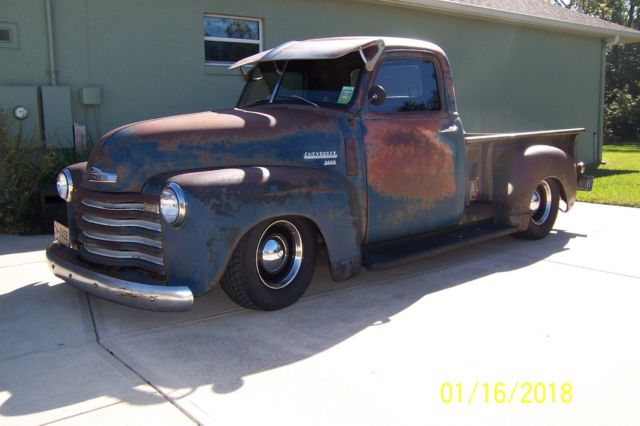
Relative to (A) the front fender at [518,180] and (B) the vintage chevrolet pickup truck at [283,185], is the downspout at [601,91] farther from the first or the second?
(B) the vintage chevrolet pickup truck at [283,185]

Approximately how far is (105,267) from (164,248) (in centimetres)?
61

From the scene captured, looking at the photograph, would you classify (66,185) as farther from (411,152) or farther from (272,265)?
(411,152)

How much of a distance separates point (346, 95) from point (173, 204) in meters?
1.89

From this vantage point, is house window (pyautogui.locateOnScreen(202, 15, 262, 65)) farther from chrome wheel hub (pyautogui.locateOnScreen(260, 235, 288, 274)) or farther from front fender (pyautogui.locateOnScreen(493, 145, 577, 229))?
chrome wheel hub (pyautogui.locateOnScreen(260, 235, 288, 274))

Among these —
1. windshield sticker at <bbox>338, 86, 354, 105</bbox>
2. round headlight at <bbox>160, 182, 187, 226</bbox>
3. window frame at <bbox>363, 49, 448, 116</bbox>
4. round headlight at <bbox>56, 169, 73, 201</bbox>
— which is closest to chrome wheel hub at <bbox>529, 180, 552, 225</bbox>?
window frame at <bbox>363, 49, 448, 116</bbox>

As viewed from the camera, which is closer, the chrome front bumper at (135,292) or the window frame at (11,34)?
the chrome front bumper at (135,292)

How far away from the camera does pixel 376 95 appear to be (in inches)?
197

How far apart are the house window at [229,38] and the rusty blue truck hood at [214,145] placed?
5.01 metres

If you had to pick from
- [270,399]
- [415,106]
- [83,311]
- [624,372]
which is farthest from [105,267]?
[624,372]

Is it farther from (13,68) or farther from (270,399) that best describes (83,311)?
(13,68)

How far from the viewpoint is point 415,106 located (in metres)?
5.50

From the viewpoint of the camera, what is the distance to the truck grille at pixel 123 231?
4043mm
